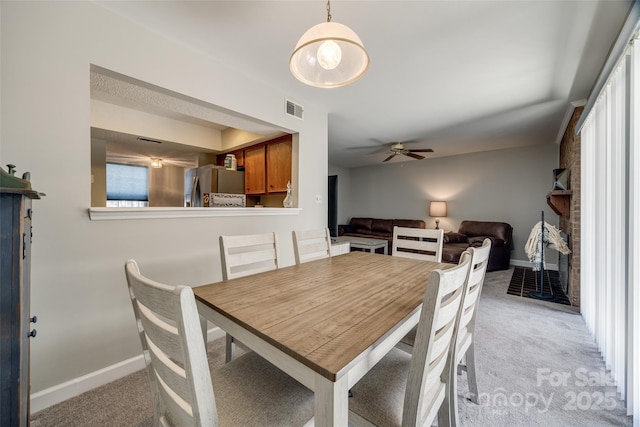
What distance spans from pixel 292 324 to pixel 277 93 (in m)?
2.40

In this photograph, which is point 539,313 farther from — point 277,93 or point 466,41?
point 277,93

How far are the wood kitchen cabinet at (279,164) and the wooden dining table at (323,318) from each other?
1.98 m

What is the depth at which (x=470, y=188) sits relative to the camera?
5609 mm

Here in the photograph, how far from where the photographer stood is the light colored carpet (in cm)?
137

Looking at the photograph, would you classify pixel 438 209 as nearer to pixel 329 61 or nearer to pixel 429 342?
pixel 329 61

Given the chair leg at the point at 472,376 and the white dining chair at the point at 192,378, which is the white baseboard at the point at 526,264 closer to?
the chair leg at the point at 472,376

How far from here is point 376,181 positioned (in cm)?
712

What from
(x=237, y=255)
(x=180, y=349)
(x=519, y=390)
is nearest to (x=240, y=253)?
(x=237, y=255)

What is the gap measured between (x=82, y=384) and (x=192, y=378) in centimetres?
161

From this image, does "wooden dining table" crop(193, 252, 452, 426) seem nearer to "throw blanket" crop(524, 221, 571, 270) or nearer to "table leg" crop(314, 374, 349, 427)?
"table leg" crop(314, 374, 349, 427)

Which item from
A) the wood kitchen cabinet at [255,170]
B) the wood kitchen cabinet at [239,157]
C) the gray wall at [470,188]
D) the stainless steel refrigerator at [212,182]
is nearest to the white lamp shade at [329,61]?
the wood kitchen cabinet at [255,170]

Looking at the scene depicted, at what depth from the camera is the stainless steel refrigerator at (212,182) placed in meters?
3.65

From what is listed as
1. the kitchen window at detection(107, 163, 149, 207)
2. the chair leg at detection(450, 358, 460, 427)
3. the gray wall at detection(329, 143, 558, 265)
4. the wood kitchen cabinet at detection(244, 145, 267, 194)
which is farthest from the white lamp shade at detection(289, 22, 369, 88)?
the kitchen window at detection(107, 163, 149, 207)

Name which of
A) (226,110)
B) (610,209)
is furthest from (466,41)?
(226,110)
